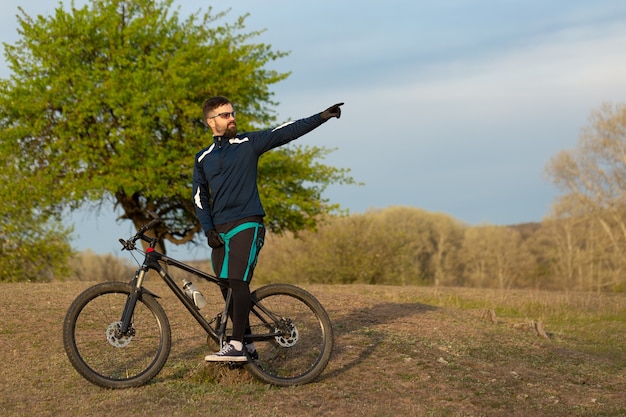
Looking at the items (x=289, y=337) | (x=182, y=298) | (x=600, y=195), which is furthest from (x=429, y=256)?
(x=182, y=298)

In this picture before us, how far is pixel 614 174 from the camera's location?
4484cm

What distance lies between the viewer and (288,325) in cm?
666

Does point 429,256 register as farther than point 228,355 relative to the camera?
Yes

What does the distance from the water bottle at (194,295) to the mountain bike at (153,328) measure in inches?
2.0

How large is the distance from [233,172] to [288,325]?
1.45m

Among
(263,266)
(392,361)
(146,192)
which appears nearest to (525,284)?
(263,266)

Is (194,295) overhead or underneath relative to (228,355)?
overhead

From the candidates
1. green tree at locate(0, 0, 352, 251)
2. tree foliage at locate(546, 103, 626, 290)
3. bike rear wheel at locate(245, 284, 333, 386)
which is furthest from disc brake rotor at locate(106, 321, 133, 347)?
tree foliage at locate(546, 103, 626, 290)

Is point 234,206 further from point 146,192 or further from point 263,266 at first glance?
point 263,266

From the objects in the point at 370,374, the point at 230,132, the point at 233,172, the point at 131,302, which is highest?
the point at 230,132

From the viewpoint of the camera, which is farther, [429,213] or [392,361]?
[429,213]

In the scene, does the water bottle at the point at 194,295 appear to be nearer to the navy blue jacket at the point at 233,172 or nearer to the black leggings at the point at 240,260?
the black leggings at the point at 240,260

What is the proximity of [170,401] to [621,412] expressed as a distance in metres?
3.87

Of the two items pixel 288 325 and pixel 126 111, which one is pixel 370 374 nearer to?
pixel 288 325
